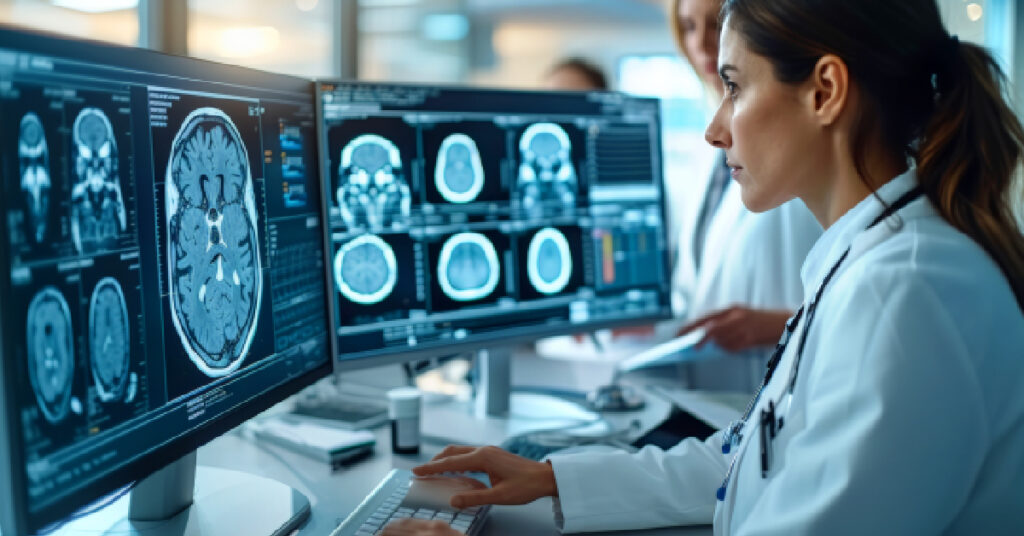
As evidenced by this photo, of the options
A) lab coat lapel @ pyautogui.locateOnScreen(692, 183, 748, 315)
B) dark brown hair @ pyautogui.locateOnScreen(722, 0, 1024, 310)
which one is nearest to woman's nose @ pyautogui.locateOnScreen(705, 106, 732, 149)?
dark brown hair @ pyautogui.locateOnScreen(722, 0, 1024, 310)

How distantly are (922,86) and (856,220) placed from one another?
0.18 meters

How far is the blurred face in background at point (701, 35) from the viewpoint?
1.96 metres

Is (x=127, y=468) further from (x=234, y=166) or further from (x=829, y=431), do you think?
(x=829, y=431)

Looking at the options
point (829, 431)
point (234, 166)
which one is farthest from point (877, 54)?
point (234, 166)

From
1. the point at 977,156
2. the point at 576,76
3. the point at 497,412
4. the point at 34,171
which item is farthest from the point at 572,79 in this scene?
the point at 34,171

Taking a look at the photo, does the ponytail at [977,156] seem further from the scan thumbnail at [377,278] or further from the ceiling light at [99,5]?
the ceiling light at [99,5]

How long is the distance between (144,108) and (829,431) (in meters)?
0.72

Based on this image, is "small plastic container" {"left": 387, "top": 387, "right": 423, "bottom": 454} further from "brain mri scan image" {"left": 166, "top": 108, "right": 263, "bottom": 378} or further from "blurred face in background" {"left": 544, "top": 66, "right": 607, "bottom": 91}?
"blurred face in background" {"left": 544, "top": 66, "right": 607, "bottom": 91}

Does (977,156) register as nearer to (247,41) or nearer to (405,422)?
(405,422)

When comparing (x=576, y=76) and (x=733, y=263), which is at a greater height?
(x=576, y=76)

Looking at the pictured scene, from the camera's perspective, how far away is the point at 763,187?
40.4 inches

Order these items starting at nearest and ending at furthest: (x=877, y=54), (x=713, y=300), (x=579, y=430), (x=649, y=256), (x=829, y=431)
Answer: (x=829, y=431) → (x=877, y=54) → (x=579, y=430) → (x=649, y=256) → (x=713, y=300)

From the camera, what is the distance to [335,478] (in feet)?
4.24

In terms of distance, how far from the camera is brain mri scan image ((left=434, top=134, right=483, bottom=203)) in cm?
147
